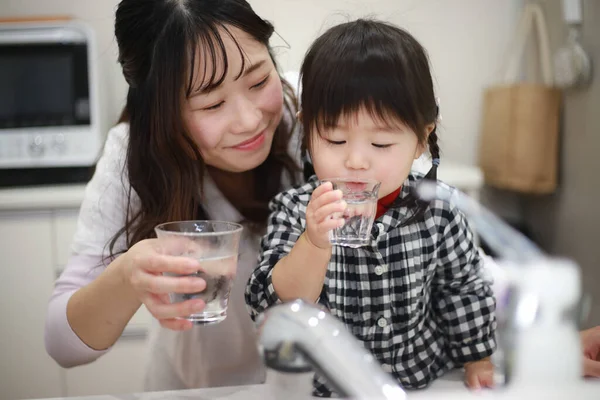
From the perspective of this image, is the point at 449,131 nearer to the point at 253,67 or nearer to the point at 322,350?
the point at 253,67

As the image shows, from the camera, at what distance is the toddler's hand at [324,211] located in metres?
0.46

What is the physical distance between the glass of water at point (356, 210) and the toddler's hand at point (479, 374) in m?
0.17

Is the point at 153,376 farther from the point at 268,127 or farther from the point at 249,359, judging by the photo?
the point at 268,127

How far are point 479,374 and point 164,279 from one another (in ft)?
1.04

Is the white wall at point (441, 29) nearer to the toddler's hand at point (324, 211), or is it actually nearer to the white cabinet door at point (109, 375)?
the toddler's hand at point (324, 211)

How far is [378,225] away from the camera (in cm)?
60

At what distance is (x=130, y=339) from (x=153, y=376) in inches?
19.0

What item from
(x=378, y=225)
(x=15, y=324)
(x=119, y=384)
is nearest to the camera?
(x=378, y=225)

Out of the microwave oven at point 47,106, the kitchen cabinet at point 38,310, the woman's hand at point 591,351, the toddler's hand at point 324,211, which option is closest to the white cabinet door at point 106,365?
the kitchen cabinet at point 38,310

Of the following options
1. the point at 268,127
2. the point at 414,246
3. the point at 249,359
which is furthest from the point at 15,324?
the point at 414,246

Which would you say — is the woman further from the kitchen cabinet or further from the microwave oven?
the microwave oven

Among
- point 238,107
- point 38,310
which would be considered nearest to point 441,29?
point 238,107

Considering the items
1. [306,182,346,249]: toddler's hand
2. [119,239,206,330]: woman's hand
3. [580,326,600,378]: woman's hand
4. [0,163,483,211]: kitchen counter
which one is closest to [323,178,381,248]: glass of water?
[306,182,346,249]: toddler's hand

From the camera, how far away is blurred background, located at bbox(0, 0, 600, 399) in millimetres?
607
